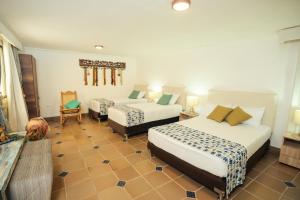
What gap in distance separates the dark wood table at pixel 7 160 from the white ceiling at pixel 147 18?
5.93 ft

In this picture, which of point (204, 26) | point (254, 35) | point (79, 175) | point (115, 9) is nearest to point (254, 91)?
point (254, 35)

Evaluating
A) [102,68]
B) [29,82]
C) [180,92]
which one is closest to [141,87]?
[102,68]

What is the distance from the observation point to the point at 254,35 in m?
2.91

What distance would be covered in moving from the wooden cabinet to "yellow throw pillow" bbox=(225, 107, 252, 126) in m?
4.84

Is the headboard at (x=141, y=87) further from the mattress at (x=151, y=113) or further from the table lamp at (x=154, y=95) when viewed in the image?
the mattress at (x=151, y=113)

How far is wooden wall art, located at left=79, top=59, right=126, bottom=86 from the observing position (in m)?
5.42

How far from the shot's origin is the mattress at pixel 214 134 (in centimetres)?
183

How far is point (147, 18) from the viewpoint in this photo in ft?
7.20

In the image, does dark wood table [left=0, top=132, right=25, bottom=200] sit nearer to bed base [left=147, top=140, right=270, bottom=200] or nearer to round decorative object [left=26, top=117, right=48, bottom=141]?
round decorative object [left=26, top=117, right=48, bottom=141]

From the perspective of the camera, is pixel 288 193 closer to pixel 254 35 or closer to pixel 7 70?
pixel 254 35

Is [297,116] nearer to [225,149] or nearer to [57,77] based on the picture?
[225,149]

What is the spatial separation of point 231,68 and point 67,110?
4.72m

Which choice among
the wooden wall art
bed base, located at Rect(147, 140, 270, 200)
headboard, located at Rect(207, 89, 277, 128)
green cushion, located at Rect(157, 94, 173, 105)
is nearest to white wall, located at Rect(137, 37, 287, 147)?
headboard, located at Rect(207, 89, 277, 128)

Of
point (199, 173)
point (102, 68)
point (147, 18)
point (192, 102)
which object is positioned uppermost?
point (147, 18)
